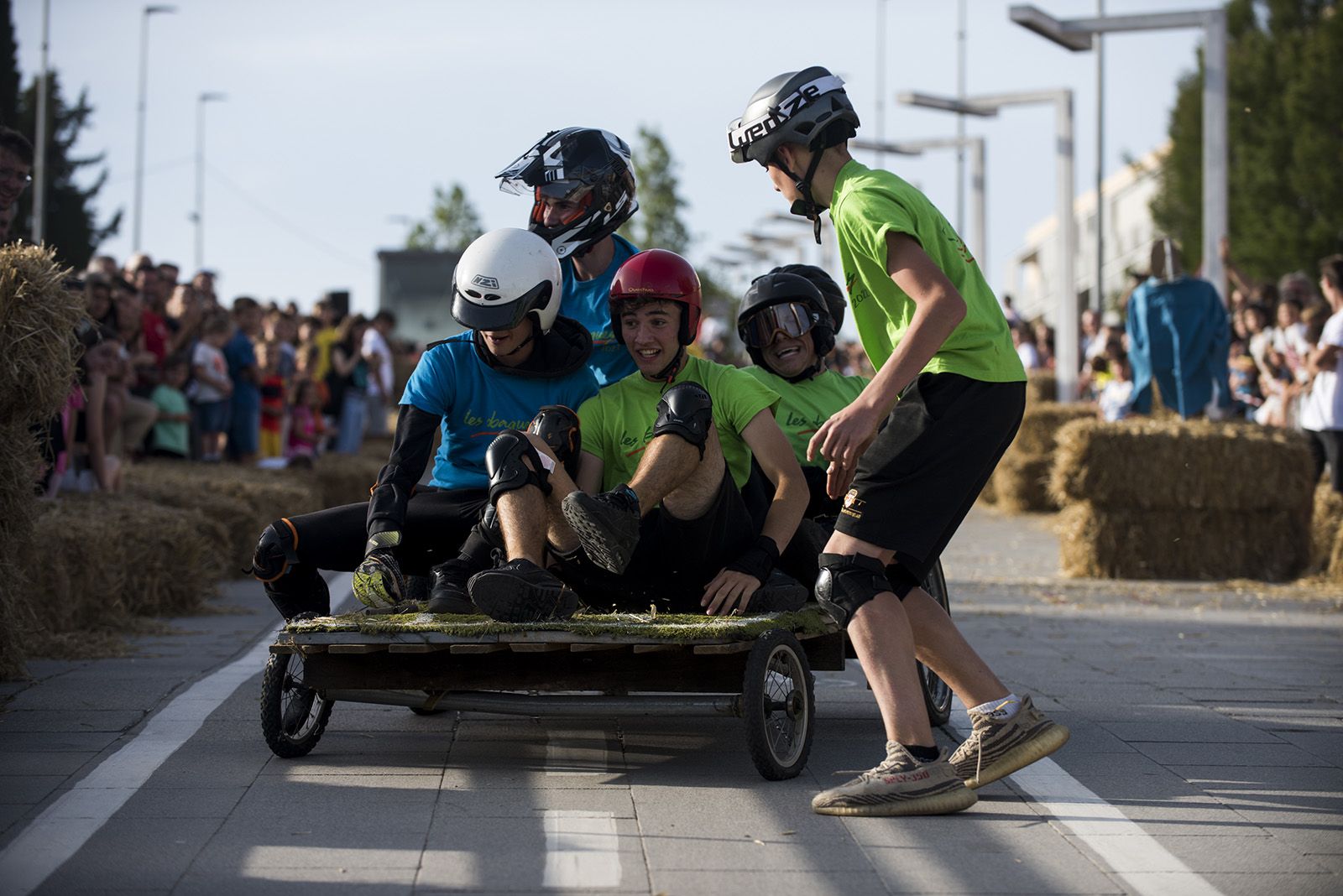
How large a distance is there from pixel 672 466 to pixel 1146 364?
9.39 metres

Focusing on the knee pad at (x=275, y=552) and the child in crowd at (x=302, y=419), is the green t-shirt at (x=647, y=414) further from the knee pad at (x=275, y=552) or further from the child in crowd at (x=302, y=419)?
the child in crowd at (x=302, y=419)

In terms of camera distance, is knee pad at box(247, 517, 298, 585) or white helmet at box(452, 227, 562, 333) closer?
knee pad at box(247, 517, 298, 585)

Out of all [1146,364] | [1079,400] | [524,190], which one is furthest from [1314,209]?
[524,190]

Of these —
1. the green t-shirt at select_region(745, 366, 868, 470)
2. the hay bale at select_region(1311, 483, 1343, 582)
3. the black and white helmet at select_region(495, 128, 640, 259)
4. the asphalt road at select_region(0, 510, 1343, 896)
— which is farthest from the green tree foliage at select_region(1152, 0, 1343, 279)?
the black and white helmet at select_region(495, 128, 640, 259)

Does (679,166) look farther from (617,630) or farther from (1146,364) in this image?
(617,630)

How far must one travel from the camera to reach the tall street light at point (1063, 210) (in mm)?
21438

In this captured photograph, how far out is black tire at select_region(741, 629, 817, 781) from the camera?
5.16m

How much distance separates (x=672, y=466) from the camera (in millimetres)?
5598

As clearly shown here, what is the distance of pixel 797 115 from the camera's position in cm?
526

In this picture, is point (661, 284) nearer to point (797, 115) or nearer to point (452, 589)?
point (797, 115)

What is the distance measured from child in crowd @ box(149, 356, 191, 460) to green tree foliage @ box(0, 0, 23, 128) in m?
34.4

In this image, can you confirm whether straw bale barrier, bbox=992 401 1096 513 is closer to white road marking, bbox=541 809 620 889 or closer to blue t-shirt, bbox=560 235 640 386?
blue t-shirt, bbox=560 235 640 386

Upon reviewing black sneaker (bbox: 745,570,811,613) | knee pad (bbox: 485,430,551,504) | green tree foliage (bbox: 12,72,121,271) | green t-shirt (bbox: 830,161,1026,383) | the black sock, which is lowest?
the black sock

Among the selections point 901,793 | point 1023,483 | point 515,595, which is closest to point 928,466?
point 901,793
